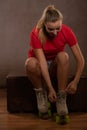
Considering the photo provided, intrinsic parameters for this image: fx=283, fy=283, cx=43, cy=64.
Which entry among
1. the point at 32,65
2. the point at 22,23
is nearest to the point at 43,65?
the point at 32,65

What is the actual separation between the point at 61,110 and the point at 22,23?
1408 millimetres

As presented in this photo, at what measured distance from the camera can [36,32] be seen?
6.76ft

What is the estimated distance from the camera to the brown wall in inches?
121

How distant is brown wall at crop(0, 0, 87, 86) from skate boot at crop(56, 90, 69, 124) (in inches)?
45.6

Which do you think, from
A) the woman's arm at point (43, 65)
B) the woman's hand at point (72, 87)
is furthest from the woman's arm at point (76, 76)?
the woman's arm at point (43, 65)

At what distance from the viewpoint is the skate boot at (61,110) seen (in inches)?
77.9

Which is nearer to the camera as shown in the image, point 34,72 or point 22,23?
point 34,72

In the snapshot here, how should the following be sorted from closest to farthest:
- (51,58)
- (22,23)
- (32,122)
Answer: (32,122) < (51,58) < (22,23)

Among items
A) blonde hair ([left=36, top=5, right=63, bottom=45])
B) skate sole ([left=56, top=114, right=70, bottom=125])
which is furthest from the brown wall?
skate sole ([left=56, top=114, right=70, bottom=125])

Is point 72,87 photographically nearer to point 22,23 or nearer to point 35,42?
point 35,42

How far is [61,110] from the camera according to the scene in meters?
1.98

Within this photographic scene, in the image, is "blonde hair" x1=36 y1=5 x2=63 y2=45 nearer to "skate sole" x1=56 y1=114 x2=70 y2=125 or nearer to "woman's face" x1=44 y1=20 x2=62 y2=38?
"woman's face" x1=44 y1=20 x2=62 y2=38

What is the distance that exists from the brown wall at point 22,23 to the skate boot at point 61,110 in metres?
1.16

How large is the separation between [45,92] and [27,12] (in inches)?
49.9
